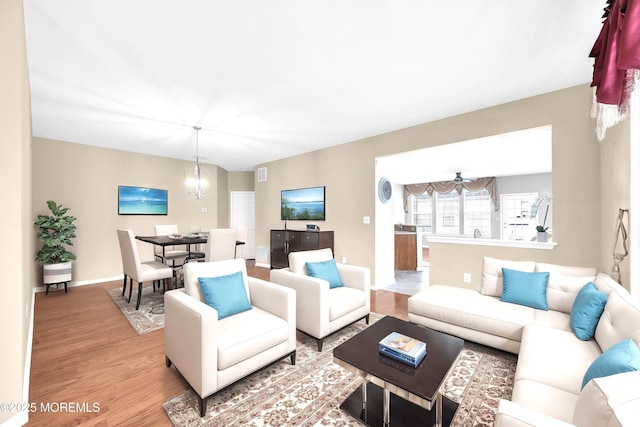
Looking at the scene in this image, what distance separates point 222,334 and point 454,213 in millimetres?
9142

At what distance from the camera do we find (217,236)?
4.02m

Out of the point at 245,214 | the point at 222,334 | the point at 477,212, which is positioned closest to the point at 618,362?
the point at 222,334

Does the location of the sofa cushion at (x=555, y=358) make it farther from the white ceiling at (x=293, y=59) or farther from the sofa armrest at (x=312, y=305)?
the white ceiling at (x=293, y=59)

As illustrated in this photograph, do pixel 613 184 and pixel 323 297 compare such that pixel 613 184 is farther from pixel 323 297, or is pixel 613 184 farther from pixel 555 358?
pixel 323 297

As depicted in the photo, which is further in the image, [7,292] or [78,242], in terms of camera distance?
[78,242]

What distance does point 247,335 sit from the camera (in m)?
1.92

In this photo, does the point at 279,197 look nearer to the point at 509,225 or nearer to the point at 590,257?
the point at 590,257

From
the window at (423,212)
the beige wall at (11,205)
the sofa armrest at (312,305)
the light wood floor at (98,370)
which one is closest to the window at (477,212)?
the window at (423,212)

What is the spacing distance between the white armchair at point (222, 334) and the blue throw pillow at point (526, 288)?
2.07 m

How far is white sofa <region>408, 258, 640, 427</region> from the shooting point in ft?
2.81

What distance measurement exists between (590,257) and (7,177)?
16.0 ft

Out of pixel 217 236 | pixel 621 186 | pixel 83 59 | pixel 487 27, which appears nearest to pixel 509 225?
pixel 621 186

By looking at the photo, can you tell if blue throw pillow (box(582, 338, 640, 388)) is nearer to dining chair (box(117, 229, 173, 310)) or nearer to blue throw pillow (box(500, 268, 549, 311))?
blue throw pillow (box(500, 268, 549, 311))

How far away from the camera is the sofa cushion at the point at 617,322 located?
54.3 inches
